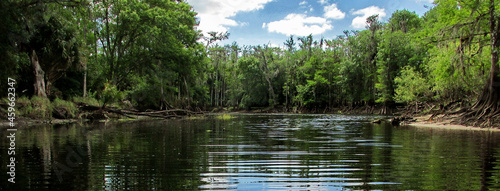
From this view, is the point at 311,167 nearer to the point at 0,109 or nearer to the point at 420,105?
the point at 0,109

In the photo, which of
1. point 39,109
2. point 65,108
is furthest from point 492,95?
point 39,109

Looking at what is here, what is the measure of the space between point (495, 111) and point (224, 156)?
1544 cm

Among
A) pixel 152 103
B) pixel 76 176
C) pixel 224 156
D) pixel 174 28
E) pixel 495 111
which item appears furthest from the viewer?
pixel 152 103

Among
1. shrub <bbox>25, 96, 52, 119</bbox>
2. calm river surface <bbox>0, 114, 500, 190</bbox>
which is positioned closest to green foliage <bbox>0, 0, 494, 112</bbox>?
shrub <bbox>25, 96, 52, 119</bbox>

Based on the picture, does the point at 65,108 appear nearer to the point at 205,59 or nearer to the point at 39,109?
the point at 39,109

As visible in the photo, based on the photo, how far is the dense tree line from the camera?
16625mm

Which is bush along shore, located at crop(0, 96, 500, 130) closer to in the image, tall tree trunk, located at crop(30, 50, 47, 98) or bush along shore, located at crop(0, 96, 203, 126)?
bush along shore, located at crop(0, 96, 203, 126)

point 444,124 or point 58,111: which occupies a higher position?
point 58,111

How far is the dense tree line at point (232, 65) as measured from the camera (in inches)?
655

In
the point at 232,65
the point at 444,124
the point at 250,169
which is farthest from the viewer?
the point at 232,65

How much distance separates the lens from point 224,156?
21.7 ft

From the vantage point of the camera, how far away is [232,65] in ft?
232

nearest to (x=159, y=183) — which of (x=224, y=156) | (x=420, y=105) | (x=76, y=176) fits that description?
(x=76, y=176)

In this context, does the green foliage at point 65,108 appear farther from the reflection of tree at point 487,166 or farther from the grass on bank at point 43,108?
the reflection of tree at point 487,166
